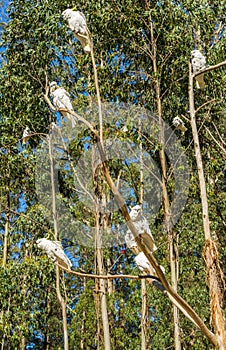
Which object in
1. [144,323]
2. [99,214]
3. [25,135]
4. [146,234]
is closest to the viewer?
[146,234]

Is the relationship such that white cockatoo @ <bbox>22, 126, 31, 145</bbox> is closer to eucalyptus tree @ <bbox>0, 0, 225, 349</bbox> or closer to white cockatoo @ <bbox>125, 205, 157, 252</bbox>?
eucalyptus tree @ <bbox>0, 0, 225, 349</bbox>

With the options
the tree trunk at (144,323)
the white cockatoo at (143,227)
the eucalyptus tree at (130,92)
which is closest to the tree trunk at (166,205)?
the eucalyptus tree at (130,92)

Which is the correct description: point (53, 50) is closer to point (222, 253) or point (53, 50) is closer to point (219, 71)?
point (219, 71)

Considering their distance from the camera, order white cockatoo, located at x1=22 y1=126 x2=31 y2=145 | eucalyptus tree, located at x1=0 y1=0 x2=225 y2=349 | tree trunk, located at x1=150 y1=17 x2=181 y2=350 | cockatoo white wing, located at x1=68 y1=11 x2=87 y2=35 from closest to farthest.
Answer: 1. cockatoo white wing, located at x1=68 y1=11 x2=87 y2=35
2. tree trunk, located at x1=150 y1=17 x2=181 y2=350
3. white cockatoo, located at x1=22 y1=126 x2=31 y2=145
4. eucalyptus tree, located at x1=0 y1=0 x2=225 y2=349

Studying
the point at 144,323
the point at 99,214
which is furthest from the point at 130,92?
the point at 144,323

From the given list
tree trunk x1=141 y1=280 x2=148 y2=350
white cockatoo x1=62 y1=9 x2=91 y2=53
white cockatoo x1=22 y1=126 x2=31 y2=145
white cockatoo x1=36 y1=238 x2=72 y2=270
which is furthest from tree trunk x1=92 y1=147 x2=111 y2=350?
white cockatoo x1=62 y1=9 x2=91 y2=53

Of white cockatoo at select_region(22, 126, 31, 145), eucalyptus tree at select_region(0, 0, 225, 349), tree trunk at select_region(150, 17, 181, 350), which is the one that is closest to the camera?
tree trunk at select_region(150, 17, 181, 350)

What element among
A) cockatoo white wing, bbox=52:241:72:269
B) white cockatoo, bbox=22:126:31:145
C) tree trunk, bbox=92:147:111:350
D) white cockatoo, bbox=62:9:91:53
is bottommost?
cockatoo white wing, bbox=52:241:72:269

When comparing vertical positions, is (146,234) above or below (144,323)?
below

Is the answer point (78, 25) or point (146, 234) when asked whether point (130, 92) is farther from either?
point (146, 234)

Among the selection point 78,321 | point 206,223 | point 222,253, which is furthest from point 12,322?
point 206,223

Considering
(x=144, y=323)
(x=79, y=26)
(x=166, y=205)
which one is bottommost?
(x=144, y=323)

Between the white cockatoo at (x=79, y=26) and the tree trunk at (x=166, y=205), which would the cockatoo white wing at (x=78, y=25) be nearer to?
the white cockatoo at (x=79, y=26)

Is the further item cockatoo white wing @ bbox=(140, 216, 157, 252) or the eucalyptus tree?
the eucalyptus tree
